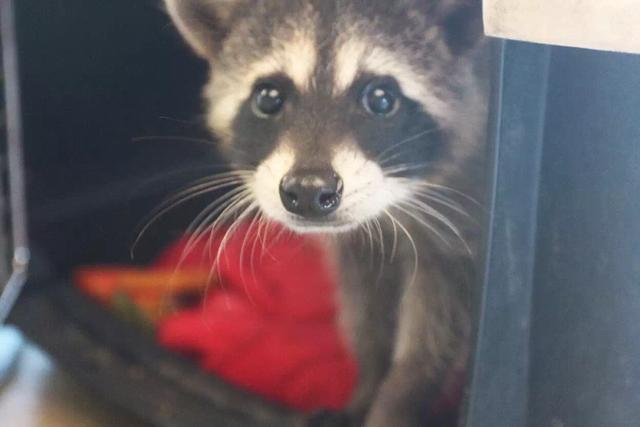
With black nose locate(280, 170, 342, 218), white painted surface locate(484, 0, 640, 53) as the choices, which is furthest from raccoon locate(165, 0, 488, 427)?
white painted surface locate(484, 0, 640, 53)

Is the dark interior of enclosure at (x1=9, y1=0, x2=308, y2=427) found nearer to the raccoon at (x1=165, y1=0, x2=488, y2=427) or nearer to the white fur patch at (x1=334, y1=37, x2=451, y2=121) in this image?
the raccoon at (x1=165, y1=0, x2=488, y2=427)

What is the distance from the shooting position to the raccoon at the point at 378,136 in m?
0.63

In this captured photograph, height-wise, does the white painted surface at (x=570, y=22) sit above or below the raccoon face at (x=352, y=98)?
below

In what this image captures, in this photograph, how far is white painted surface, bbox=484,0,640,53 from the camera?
445mm

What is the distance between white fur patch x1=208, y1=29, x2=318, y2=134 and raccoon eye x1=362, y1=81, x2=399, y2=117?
5 centimetres

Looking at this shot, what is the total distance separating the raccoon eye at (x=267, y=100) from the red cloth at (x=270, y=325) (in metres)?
0.14

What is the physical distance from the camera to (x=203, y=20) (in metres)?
0.69

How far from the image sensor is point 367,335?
0.78 meters

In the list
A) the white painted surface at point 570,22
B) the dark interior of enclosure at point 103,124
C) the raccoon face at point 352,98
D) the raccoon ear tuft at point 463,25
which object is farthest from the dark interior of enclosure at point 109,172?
the white painted surface at point 570,22

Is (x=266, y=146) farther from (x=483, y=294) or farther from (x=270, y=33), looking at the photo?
(x=483, y=294)

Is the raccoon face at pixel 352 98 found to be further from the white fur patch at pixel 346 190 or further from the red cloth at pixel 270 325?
the red cloth at pixel 270 325

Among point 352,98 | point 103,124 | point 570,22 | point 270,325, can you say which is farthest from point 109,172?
point 570,22

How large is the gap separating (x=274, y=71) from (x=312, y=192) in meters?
0.12

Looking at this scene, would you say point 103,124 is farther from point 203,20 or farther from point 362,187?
point 362,187
